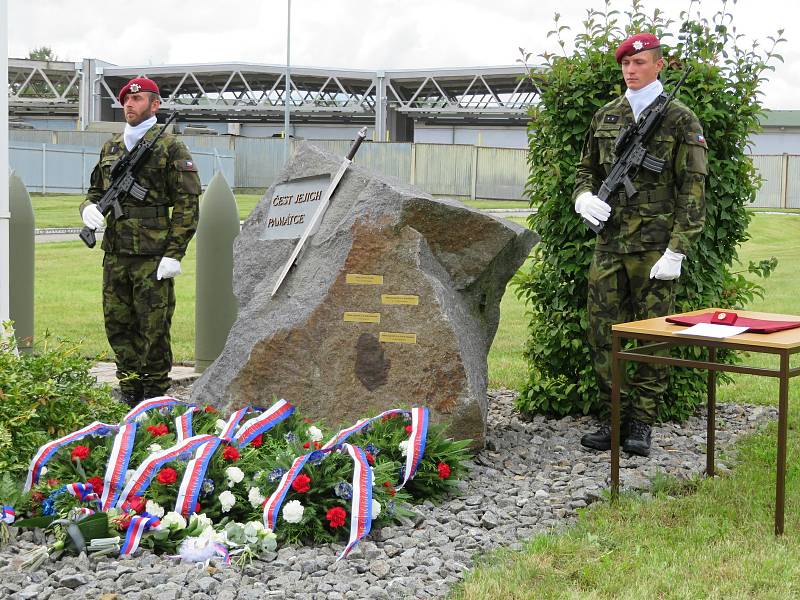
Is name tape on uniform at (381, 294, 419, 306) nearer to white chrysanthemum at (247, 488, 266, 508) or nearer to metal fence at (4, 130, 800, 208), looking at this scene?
white chrysanthemum at (247, 488, 266, 508)

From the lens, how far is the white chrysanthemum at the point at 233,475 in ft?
13.6

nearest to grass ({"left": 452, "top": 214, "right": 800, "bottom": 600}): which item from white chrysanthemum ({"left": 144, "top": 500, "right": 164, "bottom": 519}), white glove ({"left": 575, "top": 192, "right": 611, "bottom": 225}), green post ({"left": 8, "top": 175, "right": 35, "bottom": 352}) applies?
white chrysanthemum ({"left": 144, "top": 500, "right": 164, "bottom": 519})

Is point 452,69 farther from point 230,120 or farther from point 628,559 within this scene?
point 628,559

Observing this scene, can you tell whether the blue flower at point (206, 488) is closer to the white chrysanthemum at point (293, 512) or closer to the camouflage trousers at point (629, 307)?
the white chrysanthemum at point (293, 512)

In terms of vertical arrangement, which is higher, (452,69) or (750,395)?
(452,69)

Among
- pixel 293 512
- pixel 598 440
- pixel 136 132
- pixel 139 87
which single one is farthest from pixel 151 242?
pixel 598 440

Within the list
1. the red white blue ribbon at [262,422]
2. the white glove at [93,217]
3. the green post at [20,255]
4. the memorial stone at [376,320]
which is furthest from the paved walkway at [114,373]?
the red white blue ribbon at [262,422]

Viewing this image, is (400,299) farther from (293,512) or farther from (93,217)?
(93,217)

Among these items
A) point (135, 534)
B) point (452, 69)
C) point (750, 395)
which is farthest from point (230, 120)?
point (135, 534)

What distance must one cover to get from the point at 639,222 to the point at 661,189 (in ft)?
0.72

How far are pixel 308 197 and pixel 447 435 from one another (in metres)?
1.75

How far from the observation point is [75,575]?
3.44 metres

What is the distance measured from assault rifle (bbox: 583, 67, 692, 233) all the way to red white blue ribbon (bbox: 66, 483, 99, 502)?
9.88ft

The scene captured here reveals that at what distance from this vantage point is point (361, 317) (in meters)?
5.25
